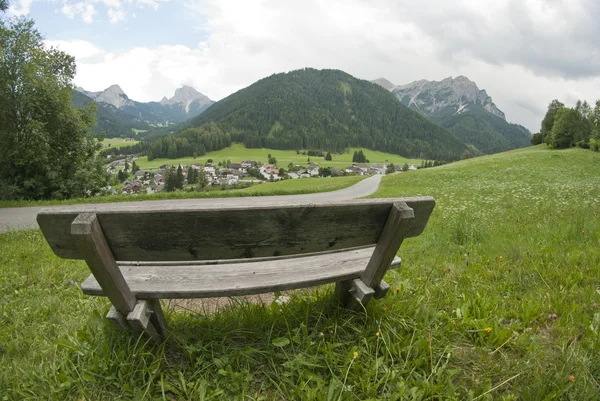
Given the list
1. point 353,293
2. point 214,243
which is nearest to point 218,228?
point 214,243

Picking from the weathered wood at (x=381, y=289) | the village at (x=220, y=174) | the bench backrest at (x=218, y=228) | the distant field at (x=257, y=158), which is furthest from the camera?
the distant field at (x=257, y=158)

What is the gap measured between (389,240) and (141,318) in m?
1.84

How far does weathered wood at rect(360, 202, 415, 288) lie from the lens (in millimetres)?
2174

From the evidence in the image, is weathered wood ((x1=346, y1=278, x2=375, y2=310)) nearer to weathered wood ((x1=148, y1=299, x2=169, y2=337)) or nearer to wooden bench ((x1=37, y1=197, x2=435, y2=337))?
wooden bench ((x1=37, y1=197, x2=435, y2=337))

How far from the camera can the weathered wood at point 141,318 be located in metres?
2.13

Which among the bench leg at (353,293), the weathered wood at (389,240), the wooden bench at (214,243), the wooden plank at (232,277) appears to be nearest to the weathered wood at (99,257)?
the wooden bench at (214,243)

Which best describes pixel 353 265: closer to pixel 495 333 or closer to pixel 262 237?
pixel 262 237

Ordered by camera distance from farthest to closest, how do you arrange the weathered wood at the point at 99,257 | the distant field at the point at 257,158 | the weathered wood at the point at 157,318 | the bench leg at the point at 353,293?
the distant field at the point at 257,158
the bench leg at the point at 353,293
the weathered wood at the point at 157,318
the weathered wood at the point at 99,257

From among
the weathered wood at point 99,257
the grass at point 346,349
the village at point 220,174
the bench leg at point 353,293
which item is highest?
the weathered wood at point 99,257

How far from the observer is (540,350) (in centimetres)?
234

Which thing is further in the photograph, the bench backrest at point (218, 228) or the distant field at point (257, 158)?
the distant field at point (257, 158)

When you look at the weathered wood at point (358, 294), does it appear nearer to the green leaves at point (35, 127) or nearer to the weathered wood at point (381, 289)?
the weathered wood at point (381, 289)

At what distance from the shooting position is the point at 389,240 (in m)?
2.28

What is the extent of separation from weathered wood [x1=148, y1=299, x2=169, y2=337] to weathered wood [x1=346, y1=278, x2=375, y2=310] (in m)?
1.57
